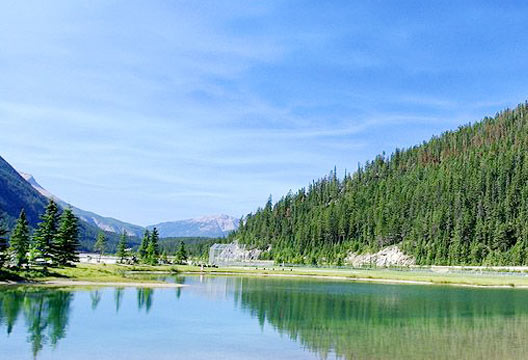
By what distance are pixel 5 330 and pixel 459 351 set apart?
27.8 metres

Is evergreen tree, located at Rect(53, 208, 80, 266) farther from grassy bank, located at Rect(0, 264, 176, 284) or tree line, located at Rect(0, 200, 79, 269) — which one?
grassy bank, located at Rect(0, 264, 176, 284)

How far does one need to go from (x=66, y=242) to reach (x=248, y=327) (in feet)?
214

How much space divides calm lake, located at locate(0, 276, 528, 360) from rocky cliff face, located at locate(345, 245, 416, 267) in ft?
358

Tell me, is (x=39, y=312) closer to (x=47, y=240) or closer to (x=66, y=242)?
(x=47, y=240)

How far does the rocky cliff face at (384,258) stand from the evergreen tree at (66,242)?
10760 cm

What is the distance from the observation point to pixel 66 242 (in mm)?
94688

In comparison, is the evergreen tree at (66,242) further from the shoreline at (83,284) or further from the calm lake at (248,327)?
the calm lake at (248,327)

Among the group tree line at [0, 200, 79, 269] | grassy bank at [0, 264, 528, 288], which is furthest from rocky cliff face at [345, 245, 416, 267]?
tree line at [0, 200, 79, 269]

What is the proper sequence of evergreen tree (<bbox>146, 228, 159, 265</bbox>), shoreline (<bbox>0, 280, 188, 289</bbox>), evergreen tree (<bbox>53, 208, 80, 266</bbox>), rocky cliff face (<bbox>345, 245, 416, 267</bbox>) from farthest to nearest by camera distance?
rocky cliff face (<bbox>345, 245, 416, 267</bbox>) < evergreen tree (<bbox>146, 228, 159, 265</bbox>) < evergreen tree (<bbox>53, 208, 80, 266</bbox>) < shoreline (<bbox>0, 280, 188, 289</bbox>)

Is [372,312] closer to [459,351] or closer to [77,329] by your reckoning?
[459,351]

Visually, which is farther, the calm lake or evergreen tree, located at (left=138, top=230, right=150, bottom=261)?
evergreen tree, located at (left=138, top=230, right=150, bottom=261)

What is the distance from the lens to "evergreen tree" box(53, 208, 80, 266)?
92125mm

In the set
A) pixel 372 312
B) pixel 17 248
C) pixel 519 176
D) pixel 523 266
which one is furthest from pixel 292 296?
pixel 519 176

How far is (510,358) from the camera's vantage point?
29.2m
